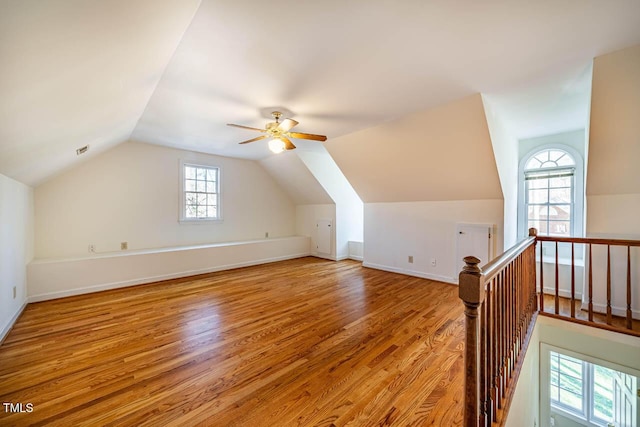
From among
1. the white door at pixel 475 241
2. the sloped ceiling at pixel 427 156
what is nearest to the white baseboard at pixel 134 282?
the sloped ceiling at pixel 427 156

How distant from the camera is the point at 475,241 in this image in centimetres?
396

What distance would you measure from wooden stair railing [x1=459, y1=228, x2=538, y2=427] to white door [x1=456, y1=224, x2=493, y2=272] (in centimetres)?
173

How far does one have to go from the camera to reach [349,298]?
11.6 ft

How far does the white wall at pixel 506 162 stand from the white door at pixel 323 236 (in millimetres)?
3590

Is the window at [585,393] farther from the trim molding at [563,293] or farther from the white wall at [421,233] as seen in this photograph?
the white wall at [421,233]

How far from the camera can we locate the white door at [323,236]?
20.6ft

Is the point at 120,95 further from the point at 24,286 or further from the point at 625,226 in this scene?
the point at 625,226

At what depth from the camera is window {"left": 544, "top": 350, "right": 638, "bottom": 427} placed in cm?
396

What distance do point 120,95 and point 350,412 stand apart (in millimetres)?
3137

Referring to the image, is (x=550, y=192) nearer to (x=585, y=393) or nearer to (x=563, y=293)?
(x=563, y=293)

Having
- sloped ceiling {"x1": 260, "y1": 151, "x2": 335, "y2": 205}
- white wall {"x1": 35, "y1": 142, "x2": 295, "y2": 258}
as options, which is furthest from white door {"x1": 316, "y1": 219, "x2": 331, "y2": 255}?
white wall {"x1": 35, "y1": 142, "x2": 295, "y2": 258}

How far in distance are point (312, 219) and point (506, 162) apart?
14.3 feet

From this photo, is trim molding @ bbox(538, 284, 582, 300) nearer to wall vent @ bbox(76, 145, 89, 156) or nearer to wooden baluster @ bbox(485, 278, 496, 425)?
wooden baluster @ bbox(485, 278, 496, 425)

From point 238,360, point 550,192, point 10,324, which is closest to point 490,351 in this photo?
point 238,360
